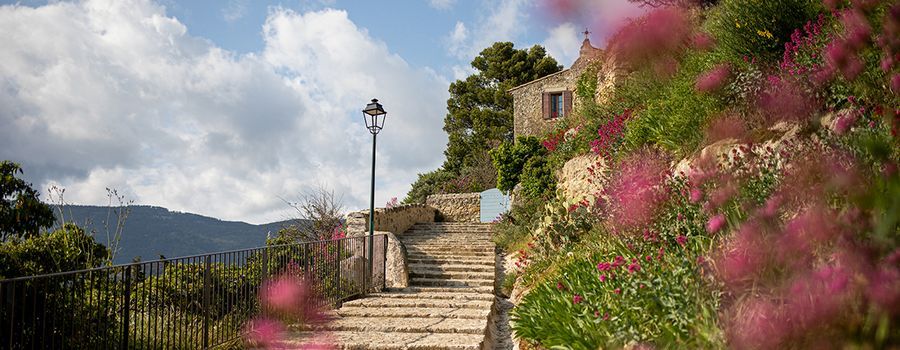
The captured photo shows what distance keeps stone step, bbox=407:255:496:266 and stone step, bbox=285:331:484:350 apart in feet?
18.1

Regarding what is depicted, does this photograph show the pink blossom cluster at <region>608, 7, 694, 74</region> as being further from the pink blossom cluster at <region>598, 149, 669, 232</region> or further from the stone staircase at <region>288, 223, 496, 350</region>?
the stone staircase at <region>288, 223, 496, 350</region>

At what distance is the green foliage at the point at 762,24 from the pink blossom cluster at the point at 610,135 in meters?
2.11

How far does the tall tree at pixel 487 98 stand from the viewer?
3206 cm

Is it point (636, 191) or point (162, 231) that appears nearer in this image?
point (636, 191)

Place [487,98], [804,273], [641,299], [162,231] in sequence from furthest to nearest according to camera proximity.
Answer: [162,231], [487,98], [641,299], [804,273]

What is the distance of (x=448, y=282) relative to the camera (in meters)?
11.6

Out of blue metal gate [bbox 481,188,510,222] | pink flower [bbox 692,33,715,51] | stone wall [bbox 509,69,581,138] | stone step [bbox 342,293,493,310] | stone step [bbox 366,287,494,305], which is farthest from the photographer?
stone wall [bbox 509,69,581,138]

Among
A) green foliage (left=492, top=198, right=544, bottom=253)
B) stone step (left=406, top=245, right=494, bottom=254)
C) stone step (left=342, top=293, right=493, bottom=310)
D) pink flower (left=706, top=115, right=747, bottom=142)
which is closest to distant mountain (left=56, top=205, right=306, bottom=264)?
stone step (left=342, top=293, right=493, bottom=310)

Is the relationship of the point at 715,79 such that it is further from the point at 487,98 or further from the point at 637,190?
the point at 487,98

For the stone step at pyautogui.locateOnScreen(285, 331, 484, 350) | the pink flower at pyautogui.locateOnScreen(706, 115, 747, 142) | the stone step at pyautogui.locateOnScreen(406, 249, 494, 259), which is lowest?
the stone step at pyautogui.locateOnScreen(285, 331, 484, 350)

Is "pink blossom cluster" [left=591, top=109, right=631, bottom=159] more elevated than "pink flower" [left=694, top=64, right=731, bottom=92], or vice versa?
"pink flower" [left=694, top=64, right=731, bottom=92]

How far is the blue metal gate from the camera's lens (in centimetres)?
2109

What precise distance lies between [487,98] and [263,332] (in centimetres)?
2671

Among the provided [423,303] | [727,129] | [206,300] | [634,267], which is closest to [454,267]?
[423,303]
